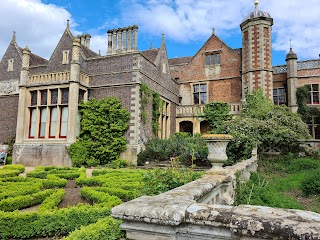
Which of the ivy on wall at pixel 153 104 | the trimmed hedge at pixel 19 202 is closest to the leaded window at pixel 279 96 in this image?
the ivy on wall at pixel 153 104

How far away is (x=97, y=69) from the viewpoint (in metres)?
16.6

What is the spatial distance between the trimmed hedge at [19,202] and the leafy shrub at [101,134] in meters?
8.30

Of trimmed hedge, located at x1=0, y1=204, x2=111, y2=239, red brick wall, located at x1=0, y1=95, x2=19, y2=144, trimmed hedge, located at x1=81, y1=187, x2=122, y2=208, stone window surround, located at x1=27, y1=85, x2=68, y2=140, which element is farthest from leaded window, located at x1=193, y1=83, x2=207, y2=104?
trimmed hedge, located at x1=0, y1=204, x2=111, y2=239

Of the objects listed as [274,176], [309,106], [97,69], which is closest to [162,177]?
[274,176]

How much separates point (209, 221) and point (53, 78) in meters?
15.9

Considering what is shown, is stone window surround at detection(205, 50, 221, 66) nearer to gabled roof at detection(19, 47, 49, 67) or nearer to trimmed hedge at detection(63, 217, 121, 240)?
gabled roof at detection(19, 47, 49, 67)

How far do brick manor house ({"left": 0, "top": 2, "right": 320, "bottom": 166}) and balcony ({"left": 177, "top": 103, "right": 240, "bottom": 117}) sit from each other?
0.08 meters

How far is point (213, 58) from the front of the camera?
2236cm

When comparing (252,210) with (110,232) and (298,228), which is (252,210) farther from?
(110,232)

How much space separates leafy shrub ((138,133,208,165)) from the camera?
533 inches

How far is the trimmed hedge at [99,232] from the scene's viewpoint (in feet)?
10.0

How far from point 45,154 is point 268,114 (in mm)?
13257

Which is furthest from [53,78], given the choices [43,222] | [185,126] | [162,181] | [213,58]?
[162,181]

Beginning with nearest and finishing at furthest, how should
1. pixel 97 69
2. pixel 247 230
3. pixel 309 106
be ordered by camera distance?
pixel 247 230 → pixel 97 69 → pixel 309 106
